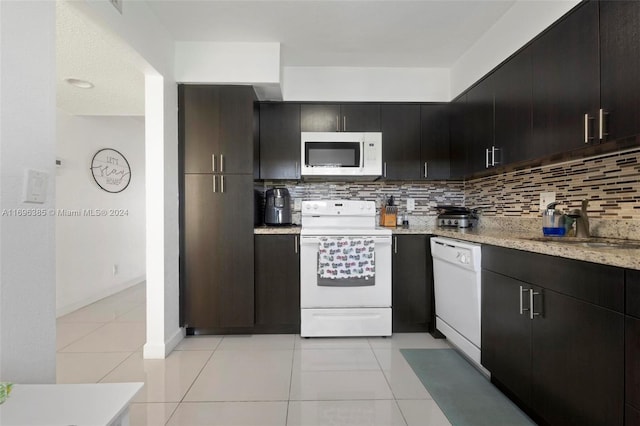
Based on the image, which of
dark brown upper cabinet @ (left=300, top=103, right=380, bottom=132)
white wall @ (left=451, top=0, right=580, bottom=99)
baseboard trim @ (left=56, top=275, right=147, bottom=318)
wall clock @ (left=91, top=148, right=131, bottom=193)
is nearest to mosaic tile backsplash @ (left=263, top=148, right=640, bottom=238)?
dark brown upper cabinet @ (left=300, top=103, right=380, bottom=132)

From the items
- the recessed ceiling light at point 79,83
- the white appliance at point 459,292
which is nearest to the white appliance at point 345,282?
the white appliance at point 459,292

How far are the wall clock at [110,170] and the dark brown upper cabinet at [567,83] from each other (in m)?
4.38

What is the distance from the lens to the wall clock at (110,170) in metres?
3.79

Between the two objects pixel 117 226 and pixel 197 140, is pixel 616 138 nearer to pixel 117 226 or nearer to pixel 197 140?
pixel 197 140

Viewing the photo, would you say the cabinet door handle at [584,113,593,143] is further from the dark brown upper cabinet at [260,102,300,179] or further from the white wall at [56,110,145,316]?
the white wall at [56,110,145,316]

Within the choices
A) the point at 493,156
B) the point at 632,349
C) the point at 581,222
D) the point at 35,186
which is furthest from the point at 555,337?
the point at 35,186

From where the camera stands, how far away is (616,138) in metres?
1.39

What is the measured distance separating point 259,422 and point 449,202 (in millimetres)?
2665

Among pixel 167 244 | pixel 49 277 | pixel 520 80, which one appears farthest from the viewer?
pixel 167 244

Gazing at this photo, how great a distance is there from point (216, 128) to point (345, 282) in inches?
65.4

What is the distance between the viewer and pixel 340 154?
2949 mm

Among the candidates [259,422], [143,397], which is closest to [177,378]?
[143,397]

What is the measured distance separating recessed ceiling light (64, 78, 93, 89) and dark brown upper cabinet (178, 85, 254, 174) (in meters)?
0.91

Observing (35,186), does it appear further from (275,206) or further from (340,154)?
(340,154)
